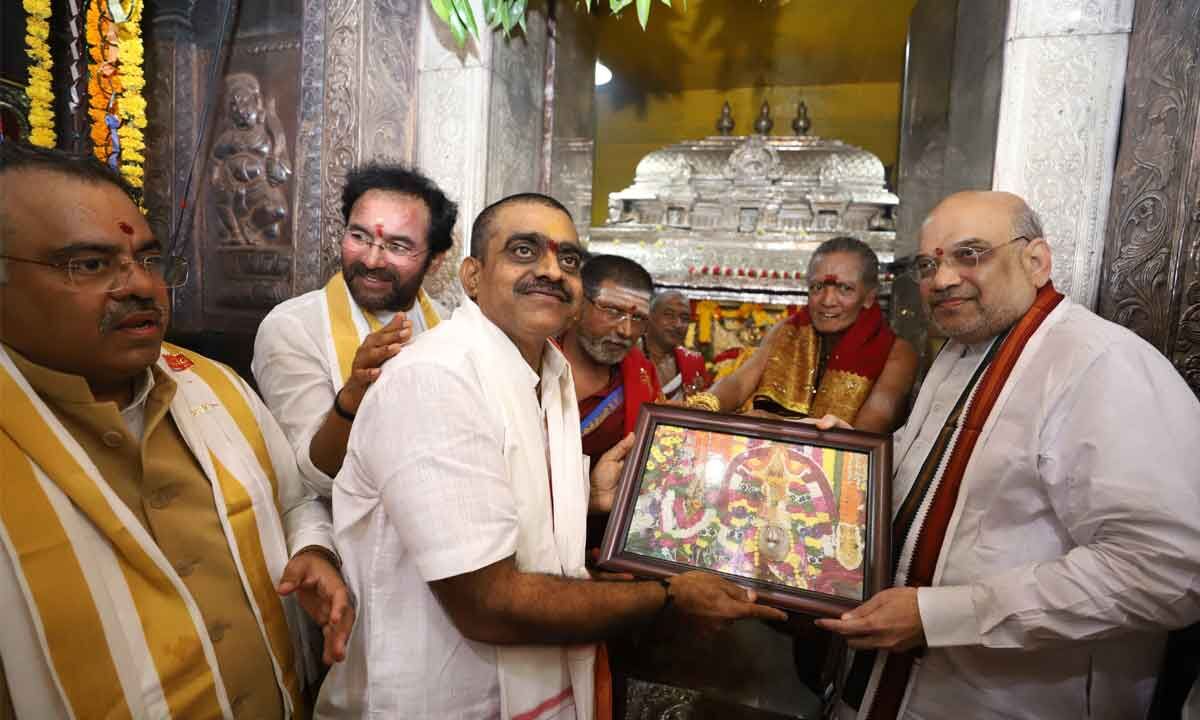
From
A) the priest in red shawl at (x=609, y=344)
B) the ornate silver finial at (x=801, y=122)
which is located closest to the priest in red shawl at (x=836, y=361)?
the priest in red shawl at (x=609, y=344)

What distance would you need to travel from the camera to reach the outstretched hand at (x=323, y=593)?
1.34m

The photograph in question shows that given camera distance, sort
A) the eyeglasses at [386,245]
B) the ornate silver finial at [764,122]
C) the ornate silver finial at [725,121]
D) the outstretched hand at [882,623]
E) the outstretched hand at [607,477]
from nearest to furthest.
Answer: the outstretched hand at [882,623] < the outstretched hand at [607,477] < the eyeglasses at [386,245] < the ornate silver finial at [764,122] < the ornate silver finial at [725,121]

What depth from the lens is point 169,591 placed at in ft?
4.18

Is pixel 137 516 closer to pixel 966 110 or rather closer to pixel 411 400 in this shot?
pixel 411 400

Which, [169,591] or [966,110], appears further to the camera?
[966,110]

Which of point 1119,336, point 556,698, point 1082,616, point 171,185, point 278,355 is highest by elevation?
point 171,185

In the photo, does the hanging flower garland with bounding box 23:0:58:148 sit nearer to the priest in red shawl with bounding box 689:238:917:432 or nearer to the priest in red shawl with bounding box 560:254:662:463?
the priest in red shawl with bounding box 560:254:662:463

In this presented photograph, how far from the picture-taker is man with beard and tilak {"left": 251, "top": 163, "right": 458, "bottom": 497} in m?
2.20

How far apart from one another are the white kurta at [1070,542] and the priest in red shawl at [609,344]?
4.33ft

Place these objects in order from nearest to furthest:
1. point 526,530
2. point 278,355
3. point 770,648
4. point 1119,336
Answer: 1. point 526,530
2. point 1119,336
3. point 278,355
4. point 770,648

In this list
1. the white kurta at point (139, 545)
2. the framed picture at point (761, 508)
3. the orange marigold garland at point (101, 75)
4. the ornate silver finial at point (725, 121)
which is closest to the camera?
the white kurta at point (139, 545)

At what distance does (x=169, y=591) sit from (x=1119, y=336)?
247 centimetres

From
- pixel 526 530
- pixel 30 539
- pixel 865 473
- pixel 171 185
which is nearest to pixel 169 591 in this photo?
pixel 30 539

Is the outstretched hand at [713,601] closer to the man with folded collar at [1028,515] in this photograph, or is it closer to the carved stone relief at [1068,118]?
the man with folded collar at [1028,515]
